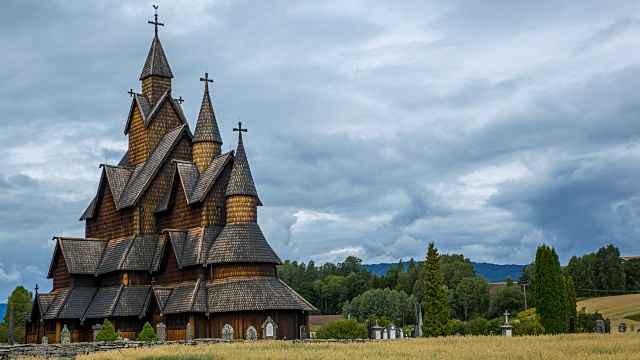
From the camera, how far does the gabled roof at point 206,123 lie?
5784cm

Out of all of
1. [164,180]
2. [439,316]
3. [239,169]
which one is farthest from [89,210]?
[439,316]

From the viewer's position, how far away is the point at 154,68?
6425 cm

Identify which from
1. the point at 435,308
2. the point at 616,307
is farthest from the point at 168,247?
the point at 616,307

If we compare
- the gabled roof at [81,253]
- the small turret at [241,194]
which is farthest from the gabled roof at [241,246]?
the gabled roof at [81,253]

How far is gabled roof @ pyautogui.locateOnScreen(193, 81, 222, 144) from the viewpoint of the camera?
190 feet

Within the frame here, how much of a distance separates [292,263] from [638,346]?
6012 inches

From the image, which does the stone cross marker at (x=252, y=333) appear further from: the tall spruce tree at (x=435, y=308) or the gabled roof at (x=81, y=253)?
the gabled roof at (x=81, y=253)

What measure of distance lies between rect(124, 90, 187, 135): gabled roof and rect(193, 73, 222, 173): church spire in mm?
5743

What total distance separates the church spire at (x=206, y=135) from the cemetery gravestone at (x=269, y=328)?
14978mm

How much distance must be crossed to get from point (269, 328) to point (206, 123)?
1780 centimetres

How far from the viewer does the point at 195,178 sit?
56.2 m

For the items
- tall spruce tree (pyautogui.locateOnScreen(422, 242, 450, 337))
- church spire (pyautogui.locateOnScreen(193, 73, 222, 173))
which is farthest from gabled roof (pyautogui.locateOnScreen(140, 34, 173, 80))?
tall spruce tree (pyautogui.locateOnScreen(422, 242, 450, 337))

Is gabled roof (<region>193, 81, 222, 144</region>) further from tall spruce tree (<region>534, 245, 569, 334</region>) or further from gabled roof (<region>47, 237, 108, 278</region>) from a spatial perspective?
tall spruce tree (<region>534, 245, 569, 334</region>)

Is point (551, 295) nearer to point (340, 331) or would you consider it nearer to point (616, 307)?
point (340, 331)
